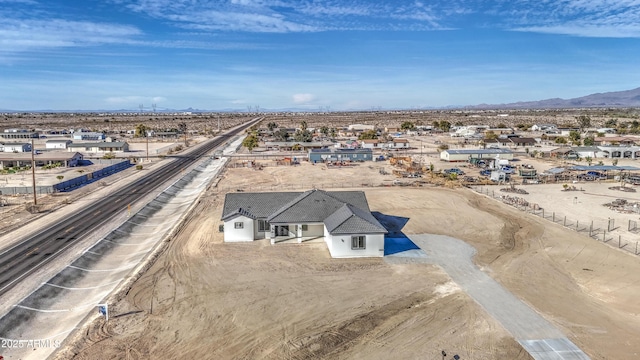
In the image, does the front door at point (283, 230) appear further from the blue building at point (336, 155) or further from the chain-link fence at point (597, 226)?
the blue building at point (336, 155)

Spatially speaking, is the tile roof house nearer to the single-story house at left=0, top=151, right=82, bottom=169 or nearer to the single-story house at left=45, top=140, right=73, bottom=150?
the single-story house at left=0, top=151, right=82, bottom=169

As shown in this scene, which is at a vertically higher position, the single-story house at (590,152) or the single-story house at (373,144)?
the single-story house at (373,144)

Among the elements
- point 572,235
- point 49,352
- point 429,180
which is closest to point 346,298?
point 49,352

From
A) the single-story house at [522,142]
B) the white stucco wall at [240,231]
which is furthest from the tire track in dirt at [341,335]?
the single-story house at [522,142]

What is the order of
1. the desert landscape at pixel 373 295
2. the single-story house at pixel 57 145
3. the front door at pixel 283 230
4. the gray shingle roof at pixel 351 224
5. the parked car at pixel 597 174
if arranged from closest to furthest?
the desert landscape at pixel 373 295 → the gray shingle roof at pixel 351 224 → the front door at pixel 283 230 → the parked car at pixel 597 174 → the single-story house at pixel 57 145

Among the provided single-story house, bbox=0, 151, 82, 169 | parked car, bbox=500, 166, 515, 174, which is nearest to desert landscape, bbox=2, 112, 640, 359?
parked car, bbox=500, 166, 515, 174

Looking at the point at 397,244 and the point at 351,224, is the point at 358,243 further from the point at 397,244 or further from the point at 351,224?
the point at 397,244

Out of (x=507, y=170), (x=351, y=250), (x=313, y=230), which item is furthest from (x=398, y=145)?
(x=351, y=250)

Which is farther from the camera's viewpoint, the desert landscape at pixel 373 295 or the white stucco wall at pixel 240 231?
the white stucco wall at pixel 240 231
